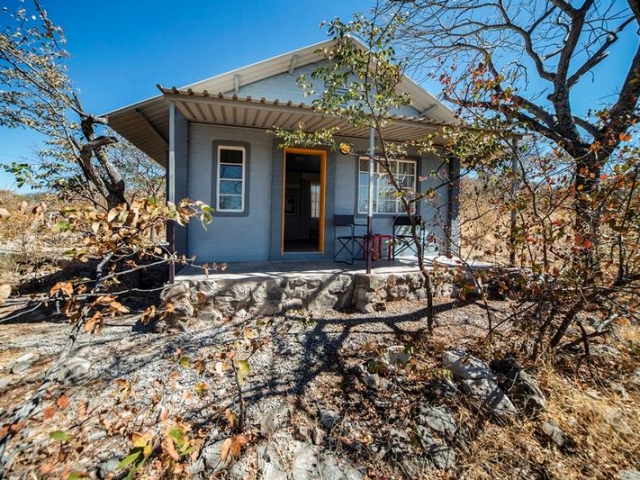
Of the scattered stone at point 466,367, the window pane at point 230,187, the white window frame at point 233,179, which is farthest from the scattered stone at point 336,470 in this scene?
the window pane at point 230,187

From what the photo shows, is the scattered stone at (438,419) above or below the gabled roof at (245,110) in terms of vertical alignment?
below

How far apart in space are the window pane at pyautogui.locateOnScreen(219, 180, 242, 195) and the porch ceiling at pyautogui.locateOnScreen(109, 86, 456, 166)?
1115 millimetres

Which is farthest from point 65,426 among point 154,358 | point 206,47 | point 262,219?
point 206,47

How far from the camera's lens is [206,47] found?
6.96 m

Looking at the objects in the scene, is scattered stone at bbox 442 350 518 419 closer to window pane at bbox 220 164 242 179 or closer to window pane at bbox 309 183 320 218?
window pane at bbox 220 164 242 179

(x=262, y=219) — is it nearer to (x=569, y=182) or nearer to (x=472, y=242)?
(x=472, y=242)

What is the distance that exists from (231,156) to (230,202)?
36.3 inches

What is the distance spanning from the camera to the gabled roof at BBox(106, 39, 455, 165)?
4598 millimetres

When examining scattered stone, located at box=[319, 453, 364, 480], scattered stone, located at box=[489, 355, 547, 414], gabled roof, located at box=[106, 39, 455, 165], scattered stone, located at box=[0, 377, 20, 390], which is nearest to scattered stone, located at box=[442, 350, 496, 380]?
scattered stone, located at box=[489, 355, 547, 414]

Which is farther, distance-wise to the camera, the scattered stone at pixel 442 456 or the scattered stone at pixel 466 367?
the scattered stone at pixel 466 367

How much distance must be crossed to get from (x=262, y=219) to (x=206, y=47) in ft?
14.0

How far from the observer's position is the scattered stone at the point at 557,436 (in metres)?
2.44

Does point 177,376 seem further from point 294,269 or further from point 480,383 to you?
point 480,383

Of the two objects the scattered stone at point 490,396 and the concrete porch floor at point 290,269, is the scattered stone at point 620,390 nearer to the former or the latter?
the scattered stone at point 490,396
